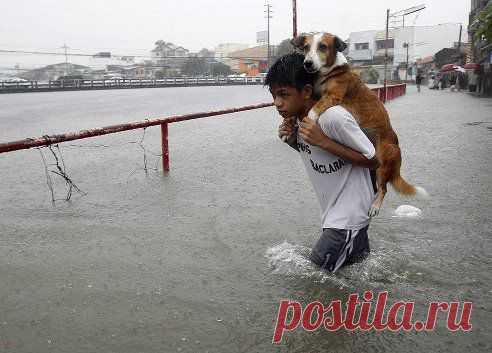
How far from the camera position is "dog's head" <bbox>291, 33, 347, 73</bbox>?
3067 millimetres

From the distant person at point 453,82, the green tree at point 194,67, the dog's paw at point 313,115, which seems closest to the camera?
the dog's paw at point 313,115

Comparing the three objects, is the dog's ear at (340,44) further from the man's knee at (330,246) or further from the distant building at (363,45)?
the distant building at (363,45)

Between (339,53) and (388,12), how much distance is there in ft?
113

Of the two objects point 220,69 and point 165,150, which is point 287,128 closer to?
point 165,150

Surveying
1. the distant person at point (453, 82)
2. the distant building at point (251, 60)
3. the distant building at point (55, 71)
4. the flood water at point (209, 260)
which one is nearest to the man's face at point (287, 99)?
the flood water at point (209, 260)

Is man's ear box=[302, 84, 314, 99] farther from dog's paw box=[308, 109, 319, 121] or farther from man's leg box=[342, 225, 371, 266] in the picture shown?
man's leg box=[342, 225, 371, 266]

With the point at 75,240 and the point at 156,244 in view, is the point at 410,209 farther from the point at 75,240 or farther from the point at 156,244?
the point at 75,240

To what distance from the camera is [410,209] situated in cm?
517

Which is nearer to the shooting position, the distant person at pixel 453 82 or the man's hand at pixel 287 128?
the man's hand at pixel 287 128

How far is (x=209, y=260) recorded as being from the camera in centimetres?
395

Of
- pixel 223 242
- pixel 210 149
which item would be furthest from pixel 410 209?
pixel 210 149

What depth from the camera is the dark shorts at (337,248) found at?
9.95 feet

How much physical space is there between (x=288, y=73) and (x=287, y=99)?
153 mm

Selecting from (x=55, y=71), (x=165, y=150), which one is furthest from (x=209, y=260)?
(x=55, y=71)
